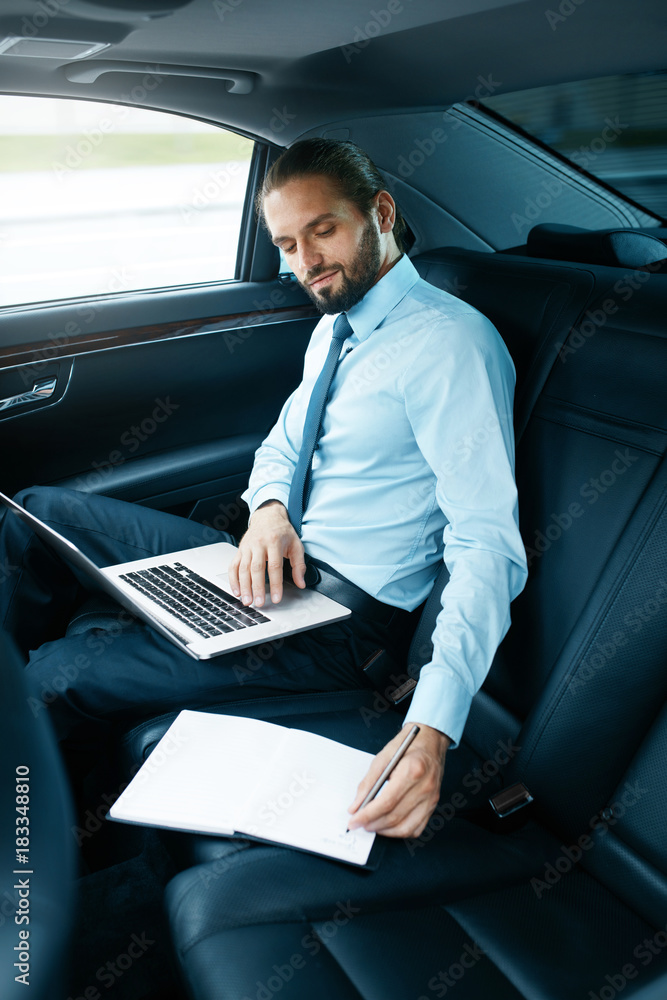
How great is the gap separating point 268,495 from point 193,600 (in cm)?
37

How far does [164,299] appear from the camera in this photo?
6.65ft

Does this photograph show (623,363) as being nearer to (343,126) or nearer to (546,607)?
(546,607)

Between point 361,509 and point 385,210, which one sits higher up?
point 385,210

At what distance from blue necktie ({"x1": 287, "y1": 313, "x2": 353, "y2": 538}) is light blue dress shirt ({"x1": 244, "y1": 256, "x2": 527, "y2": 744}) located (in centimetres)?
2

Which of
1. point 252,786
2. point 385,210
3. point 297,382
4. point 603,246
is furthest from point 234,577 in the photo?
point 297,382

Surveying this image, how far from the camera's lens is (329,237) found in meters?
1.48

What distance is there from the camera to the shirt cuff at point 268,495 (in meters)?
1.67

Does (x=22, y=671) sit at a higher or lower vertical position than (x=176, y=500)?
higher

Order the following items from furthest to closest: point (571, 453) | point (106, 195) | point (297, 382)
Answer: point (297, 382), point (106, 195), point (571, 453)

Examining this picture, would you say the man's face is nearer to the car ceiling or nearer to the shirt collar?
the shirt collar

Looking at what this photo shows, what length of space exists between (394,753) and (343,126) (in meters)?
1.55

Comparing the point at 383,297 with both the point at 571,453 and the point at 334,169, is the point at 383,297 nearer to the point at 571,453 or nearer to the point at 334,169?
the point at 334,169

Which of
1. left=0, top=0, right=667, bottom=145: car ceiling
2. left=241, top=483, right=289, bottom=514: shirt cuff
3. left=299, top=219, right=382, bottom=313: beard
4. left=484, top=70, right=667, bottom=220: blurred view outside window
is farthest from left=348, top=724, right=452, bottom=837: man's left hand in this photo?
left=484, top=70, right=667, bottom=220: blurred view outside window

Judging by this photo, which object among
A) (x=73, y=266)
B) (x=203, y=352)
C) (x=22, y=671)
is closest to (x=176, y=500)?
(x=203, y=352)
